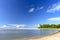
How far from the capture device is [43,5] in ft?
11.0

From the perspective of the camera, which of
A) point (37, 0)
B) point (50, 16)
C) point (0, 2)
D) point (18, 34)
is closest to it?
point (0, 2)

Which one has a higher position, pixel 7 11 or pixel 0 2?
pixel 0 2

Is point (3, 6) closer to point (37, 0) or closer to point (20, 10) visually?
point (20, 10)

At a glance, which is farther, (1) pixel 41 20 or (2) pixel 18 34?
(2) pixel 18 34

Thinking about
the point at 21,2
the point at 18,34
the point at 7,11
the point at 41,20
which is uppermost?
the point at 21,2

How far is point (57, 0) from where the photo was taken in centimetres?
340

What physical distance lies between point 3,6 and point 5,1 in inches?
5.4

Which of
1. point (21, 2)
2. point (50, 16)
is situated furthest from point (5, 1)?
point (50, 16)

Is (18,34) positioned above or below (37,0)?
below

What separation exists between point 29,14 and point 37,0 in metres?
0.45

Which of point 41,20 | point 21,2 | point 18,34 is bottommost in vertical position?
point 18,34

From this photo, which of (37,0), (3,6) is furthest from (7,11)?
(37,0)

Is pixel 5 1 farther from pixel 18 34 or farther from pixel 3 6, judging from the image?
pixel 18 34

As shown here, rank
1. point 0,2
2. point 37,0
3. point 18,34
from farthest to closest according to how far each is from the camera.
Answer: point 18,34 → point 37,0 → point 0,2
